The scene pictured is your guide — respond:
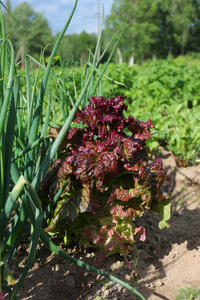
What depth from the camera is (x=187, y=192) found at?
281 centimetres

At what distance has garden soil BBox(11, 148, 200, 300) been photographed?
5.38 feet

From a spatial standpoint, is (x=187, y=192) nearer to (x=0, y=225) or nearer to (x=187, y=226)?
(x=187, y=226)

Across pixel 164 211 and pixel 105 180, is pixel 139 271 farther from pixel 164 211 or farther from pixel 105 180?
pixel 105 180

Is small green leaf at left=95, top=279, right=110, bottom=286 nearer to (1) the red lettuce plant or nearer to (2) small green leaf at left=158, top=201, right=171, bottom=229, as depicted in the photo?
(1) the red lettuce plant

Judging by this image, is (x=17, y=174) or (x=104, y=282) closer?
(x=17, y=174)

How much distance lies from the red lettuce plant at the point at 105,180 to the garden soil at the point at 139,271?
142 mm

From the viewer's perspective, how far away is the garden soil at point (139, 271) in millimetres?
1639

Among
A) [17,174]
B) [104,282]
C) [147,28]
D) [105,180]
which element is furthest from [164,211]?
[147,28]

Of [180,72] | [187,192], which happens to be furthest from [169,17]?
[187,192]

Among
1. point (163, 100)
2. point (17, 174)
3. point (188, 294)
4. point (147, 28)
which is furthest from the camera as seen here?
point (147, 28)

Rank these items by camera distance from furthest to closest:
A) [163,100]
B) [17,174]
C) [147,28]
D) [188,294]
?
1. [147,28]
2. [163,100]
3. [188,294]
4. [17,174]

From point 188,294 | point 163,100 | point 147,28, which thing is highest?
point 147,28

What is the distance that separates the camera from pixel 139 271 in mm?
1829

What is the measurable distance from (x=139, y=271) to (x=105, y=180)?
0.59m
